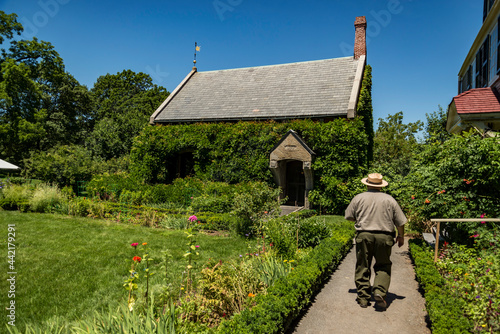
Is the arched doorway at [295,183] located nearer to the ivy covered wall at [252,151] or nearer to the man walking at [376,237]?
the ivy covered wall at [252,151]

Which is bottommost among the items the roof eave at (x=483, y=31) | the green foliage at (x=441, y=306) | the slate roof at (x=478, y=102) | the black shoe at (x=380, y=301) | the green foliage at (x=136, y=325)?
the black shoe at (x=380, y=301)

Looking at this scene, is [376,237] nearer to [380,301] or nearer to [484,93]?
[380,301]

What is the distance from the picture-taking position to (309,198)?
47.2 feet

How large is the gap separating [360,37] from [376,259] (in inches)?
619

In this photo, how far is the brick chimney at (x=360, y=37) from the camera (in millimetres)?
16828

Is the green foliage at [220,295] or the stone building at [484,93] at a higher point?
the stone building at [484,93]

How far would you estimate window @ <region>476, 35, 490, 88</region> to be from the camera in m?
13.8

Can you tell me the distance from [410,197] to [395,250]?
1.59 m

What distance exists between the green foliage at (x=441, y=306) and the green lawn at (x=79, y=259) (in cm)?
335

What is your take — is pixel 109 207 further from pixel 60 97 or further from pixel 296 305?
pixel 60 97

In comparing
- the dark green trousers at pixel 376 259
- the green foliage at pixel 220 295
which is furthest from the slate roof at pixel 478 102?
the green foliage at pixel 220 295

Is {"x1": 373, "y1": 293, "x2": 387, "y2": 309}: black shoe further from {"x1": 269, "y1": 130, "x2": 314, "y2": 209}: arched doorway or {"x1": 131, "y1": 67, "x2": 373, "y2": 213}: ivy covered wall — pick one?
{"x1": 269, "y1": 130, "x2": 314, "y2": 209}: arched doorway

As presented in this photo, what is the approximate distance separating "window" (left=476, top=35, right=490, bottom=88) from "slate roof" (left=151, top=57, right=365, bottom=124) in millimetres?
5469

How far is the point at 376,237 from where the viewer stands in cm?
449
